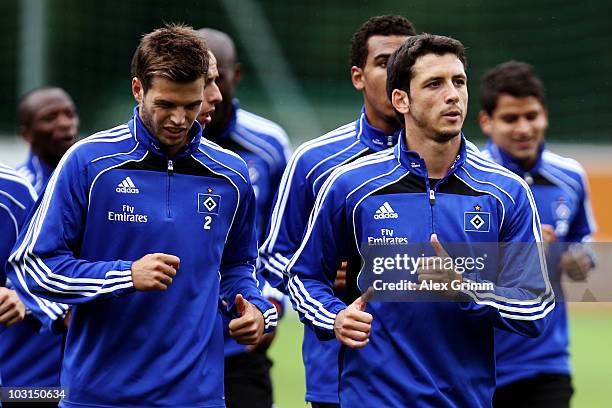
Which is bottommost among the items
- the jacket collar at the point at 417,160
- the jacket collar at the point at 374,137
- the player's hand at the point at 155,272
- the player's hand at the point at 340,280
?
the player's hand at the point at 155,272

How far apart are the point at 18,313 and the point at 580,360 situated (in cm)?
875

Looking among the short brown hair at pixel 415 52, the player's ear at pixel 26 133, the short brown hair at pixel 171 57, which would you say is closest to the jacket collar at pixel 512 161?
the short brown hair at pixel 415 52

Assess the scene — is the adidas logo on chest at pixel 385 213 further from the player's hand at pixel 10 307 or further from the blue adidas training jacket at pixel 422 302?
the player's hand at pixel 10 307

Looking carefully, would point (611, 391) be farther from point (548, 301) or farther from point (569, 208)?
point (548, 301)

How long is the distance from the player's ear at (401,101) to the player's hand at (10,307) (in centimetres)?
170

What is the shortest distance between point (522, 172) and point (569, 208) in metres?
0.31

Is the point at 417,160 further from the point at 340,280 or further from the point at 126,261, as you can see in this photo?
the point at 126,261

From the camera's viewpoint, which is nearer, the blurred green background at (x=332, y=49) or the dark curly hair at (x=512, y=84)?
the dark curly hair at (x=512, y=84)

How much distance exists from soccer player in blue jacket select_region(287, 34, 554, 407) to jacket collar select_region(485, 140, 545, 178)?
1.93 meters

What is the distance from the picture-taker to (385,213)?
16.0 ft

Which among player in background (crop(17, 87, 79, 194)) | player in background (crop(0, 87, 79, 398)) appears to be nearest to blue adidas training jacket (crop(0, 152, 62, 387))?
player in background (crop(0, 87, 79, 398))

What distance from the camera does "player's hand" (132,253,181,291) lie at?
4.52 metres

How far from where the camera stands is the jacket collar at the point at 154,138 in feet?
16.1

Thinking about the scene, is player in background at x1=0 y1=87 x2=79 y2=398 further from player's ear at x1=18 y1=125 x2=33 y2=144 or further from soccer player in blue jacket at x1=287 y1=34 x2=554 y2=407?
soccer player in blue jacket at x1=287 y1=34 x2=554 y2=407
